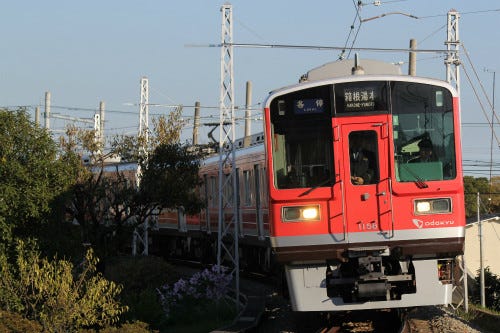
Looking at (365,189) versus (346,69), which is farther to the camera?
(346,69)

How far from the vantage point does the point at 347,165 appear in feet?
37.4

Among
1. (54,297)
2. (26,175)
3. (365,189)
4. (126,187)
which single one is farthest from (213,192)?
(365,189)

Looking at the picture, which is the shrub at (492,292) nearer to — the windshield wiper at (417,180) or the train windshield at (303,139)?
the windshield wiper at (417,180)

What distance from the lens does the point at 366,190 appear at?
1134 cm

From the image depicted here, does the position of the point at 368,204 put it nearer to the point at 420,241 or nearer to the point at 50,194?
the point at 420,241

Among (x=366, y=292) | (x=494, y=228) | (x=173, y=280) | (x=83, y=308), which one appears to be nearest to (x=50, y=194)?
(x=83, y=308)

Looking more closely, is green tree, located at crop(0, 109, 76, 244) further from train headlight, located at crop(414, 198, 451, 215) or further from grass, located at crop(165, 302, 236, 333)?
train headlight, located at crop(414, 198, 451, 215)

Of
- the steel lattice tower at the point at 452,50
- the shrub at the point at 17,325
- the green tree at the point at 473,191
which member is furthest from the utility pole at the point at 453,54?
the green tree at the point at 473,191

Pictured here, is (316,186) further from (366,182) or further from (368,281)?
(368,281)

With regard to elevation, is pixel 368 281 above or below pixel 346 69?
below

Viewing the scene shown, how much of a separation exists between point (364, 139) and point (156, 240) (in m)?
22.9

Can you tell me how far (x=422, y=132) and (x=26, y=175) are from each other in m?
6.08

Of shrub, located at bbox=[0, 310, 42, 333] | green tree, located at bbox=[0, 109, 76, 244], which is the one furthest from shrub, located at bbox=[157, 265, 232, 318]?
shrub, located at bbox=[0, 310, 42, 333]

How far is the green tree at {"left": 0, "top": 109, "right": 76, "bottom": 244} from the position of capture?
13844 mm
